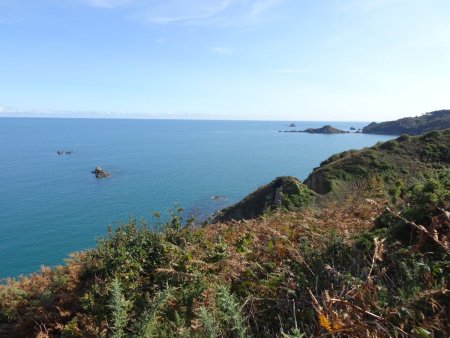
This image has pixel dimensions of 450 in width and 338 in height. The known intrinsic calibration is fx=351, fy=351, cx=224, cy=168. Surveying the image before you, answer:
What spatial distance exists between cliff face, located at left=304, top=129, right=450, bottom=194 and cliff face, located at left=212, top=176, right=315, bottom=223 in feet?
11.6

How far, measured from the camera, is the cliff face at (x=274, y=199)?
32.7 m

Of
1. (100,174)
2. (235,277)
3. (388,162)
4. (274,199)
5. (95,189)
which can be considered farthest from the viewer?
(100,174)

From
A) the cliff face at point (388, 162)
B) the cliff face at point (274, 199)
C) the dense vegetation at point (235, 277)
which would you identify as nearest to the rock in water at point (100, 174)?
the cliff face at point (274, 199)

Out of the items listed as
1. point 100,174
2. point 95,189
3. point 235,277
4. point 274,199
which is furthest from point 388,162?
point 100,174

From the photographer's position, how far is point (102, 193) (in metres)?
71.1

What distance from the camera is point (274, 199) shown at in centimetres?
3784

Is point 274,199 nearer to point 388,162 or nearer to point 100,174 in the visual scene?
point 388,162

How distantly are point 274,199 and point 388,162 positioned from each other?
46.3 feet

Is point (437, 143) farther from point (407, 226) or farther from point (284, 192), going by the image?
point (407, 226)

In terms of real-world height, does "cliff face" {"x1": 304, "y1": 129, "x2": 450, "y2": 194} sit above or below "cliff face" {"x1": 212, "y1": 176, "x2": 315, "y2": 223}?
above

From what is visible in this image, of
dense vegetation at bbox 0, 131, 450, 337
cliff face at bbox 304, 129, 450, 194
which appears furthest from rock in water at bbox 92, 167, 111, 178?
dense vegetation at bbox 0, 131, 450, 337

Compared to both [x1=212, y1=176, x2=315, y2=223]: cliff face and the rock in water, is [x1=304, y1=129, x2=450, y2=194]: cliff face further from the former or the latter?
the rock in water

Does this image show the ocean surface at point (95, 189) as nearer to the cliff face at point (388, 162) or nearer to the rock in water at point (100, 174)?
the rock in water at point (100, 174)

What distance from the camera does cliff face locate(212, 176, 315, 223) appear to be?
32706 mm
